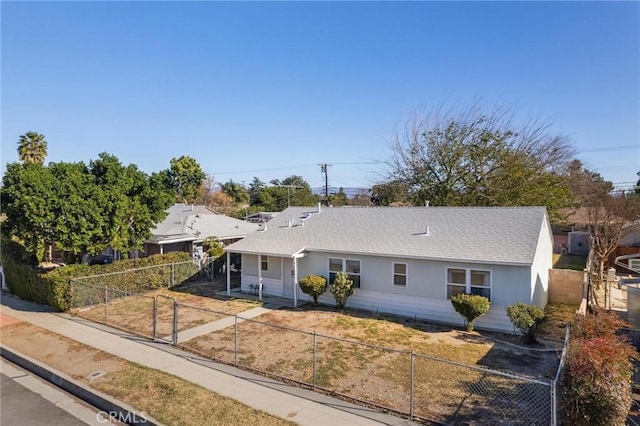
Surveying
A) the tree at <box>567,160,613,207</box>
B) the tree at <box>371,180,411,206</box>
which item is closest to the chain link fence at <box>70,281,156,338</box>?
the tree at <box>371,180,411,206</box>

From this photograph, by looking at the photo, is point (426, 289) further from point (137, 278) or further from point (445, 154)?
point (445, 154)

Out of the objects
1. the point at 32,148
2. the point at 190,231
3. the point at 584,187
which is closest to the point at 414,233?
the point at 190,231

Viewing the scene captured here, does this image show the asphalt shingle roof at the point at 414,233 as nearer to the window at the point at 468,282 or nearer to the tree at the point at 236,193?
the window at the point at 468,282

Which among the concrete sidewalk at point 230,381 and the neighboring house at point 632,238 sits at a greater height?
the neighboring house at point 632,238

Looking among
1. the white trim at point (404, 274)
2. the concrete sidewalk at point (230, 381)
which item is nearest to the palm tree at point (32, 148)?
the concrete sidewalk at point (230, 381)

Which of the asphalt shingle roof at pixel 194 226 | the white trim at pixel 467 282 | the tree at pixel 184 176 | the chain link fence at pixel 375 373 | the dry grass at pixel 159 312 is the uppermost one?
the tree at pixel 184 176

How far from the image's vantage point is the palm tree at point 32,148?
37.4m

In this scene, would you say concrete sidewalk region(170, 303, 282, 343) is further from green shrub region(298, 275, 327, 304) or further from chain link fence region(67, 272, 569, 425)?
green shrub region(298, 275, 327, 304)

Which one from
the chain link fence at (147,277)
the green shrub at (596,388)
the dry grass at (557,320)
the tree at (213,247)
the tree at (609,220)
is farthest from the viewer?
the tree at (213,247)

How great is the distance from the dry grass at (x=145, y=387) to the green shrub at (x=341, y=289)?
7.94m

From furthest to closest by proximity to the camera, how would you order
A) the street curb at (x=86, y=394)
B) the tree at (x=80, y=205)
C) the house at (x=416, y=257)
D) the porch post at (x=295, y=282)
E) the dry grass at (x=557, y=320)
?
the porch post at (x=295, y=282) → the tree at (x=80, y=205) → the house at (x=416, y=257) → the dry grass at (x=557, y=320) → the street curb at (x=86, y=394)

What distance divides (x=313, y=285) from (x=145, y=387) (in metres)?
8.52

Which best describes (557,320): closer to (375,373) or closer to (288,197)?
(375,373)

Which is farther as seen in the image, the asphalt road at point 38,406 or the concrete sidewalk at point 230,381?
the asphalt road at point 38,406
